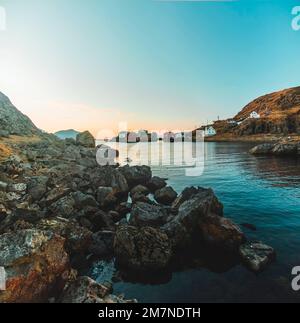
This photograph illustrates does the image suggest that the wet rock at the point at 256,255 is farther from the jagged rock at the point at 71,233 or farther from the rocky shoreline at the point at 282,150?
the rocky shoreline at the point at 282,150

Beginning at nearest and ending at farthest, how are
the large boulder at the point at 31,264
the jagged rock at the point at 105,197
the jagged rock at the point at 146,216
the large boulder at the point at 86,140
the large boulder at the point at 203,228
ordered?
the large boulder at the point at 31,264, the large boulder at the point at 203,228, the jagged rock at the point at 146,216, the jagged rock at the point at 105,197, the large boulder at the point at 86,140

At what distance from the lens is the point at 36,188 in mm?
30844

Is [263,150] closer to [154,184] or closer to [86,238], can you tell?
[154,184]

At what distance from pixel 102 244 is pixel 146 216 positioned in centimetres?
553

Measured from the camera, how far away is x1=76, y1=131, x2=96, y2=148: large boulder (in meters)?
112

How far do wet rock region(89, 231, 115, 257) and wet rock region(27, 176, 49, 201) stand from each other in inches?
511

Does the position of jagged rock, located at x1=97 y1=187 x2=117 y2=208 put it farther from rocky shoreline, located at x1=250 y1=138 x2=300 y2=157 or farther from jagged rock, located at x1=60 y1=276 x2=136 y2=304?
rocky shoreline, located at x1=250 y1=138 x2=300 y2=157

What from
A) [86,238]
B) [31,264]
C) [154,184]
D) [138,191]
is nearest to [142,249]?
[86,238]

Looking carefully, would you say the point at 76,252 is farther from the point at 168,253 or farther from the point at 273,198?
the point at 273,198

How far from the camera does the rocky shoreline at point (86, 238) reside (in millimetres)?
13125

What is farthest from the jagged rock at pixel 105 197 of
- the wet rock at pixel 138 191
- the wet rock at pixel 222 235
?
the wet rock at pixel 222 235

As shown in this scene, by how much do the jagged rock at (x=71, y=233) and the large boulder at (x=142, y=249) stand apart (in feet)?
9.00
